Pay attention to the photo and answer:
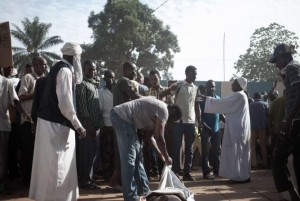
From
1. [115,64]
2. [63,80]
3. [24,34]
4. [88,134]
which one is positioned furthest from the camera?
[24,34]

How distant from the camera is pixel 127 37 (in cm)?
3431

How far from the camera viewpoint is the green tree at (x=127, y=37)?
34188 mm

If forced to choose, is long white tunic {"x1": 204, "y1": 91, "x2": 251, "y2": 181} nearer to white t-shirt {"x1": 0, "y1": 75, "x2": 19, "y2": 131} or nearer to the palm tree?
white t-shirt {"x1": 0, "y1": 75, "x2": 19, "y2": 131}

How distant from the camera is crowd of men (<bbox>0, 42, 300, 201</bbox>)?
3.71m

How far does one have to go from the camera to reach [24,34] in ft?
123

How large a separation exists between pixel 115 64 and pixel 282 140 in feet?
101

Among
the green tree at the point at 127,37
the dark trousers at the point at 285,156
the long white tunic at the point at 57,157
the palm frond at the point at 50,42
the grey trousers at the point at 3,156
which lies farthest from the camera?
Result: the palm frond at the point at 50,42

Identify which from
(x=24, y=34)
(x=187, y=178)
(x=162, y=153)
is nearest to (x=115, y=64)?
(x=24, y=34)

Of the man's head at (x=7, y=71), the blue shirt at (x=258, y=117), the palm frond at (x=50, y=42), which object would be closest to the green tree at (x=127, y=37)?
the palm frond at (x=50, y=42)

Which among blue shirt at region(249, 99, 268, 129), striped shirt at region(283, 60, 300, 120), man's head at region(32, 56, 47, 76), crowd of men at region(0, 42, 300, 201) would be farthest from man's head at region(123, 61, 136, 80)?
blue shirt at region(249, 99, 268, 129)

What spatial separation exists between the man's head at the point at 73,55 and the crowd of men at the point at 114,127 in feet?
0.04

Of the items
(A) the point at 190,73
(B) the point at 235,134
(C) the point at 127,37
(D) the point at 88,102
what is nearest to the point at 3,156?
(D) the point at 88,102

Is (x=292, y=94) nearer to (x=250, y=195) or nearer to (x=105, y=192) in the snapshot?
(x=250, y=195)

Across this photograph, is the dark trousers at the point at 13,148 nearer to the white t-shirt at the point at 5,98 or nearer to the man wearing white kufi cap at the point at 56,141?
the white t-shirt at the point at 5,98
